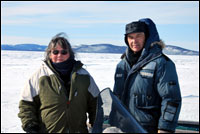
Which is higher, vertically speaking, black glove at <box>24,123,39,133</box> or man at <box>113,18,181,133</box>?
man at <box>113,18,181,133</box>

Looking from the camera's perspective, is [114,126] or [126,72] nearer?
[114,126]

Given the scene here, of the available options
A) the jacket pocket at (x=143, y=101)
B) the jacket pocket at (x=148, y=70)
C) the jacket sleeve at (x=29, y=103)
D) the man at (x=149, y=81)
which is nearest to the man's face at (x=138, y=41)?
the man at (x=149, y=81)

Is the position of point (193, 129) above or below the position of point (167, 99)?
below

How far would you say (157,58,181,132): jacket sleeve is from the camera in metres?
2.05

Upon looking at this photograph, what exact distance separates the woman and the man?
0.35 metres

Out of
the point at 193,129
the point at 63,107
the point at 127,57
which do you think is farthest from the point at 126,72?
the point at 193,129

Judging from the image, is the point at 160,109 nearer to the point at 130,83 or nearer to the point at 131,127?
the point at 130,83

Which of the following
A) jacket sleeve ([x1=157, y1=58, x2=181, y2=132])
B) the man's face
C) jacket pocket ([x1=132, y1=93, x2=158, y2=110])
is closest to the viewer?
jacket sleeve ([x1=157, y1=58, x2=181, y2=132])

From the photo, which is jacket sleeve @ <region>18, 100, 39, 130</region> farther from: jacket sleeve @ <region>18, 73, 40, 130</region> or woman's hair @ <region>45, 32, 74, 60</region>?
woman's hair @ <region>45, 32, 74, 60</region>

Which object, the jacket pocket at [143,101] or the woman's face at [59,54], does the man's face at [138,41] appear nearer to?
the jacket pocket at [143,101]

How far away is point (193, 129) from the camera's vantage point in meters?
3.77

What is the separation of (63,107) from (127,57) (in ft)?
2.29

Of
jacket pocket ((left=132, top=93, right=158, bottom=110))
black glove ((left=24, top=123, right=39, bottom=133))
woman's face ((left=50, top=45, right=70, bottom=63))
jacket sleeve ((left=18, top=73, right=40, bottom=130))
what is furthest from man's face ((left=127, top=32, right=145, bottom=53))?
black glove ((left=24, top=123, right=39, bottom=133))

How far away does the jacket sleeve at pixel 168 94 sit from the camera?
6.72 ft
